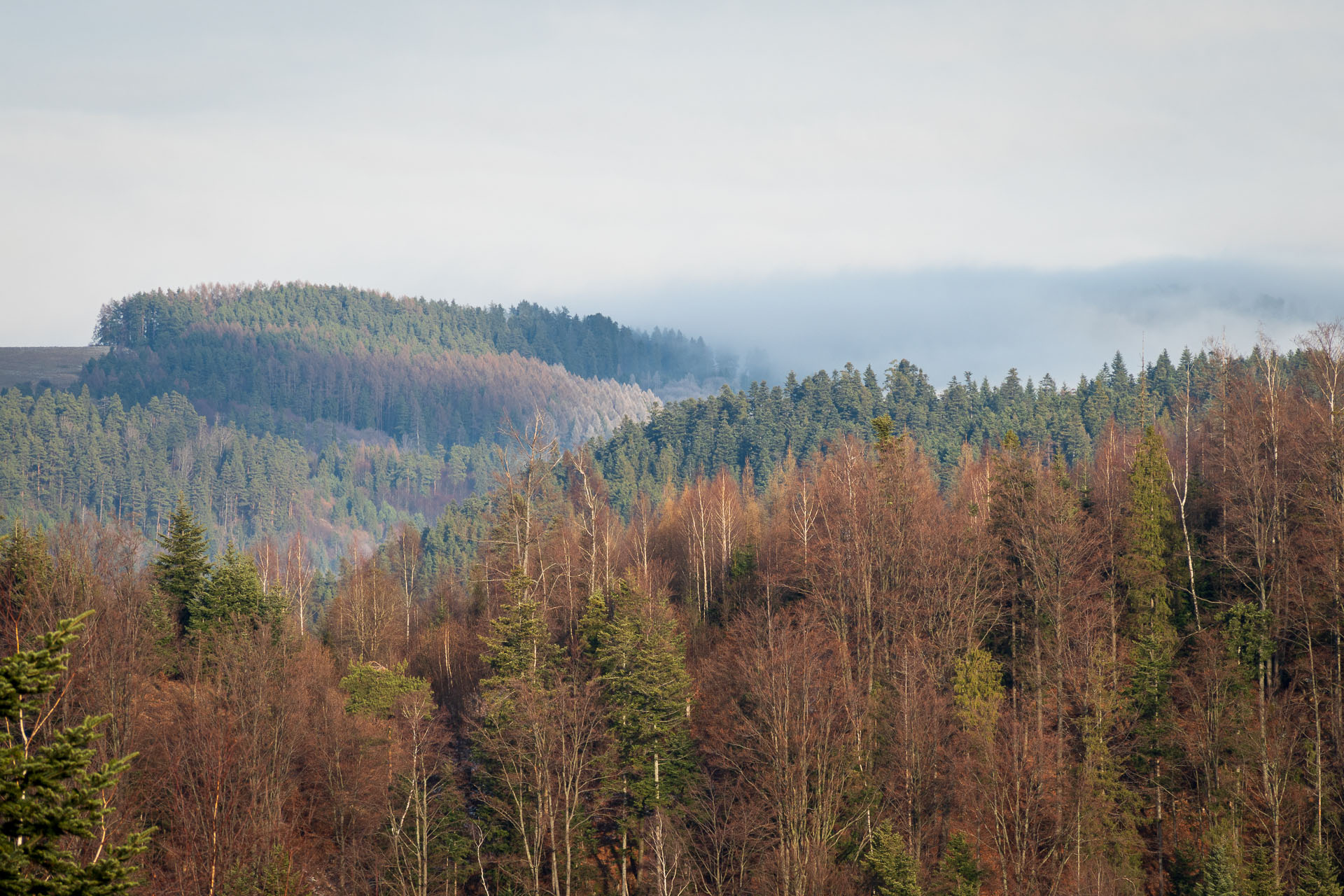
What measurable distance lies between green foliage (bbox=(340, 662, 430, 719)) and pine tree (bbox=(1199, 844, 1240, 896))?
3401 cm

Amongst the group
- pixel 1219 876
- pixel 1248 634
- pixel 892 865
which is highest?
pixel 1248 634

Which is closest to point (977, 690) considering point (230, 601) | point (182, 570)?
point (230, 601)

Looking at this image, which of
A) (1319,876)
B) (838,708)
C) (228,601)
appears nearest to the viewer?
(1319,876)

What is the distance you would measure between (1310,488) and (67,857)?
5251 cm

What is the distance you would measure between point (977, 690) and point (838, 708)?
629 cm

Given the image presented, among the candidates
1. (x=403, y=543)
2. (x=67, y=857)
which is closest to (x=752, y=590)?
(x=67, y=857)

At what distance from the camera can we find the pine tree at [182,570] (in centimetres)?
5859

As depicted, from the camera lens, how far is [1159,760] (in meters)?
45.8

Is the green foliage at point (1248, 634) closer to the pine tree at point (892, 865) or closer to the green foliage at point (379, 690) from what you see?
the pine tree at point (892, 865)

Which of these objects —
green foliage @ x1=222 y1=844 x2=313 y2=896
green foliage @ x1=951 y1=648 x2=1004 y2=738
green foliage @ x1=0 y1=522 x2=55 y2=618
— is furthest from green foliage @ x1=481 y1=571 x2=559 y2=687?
green foliage @ x1=0 y1=522 x2=55 y2=618

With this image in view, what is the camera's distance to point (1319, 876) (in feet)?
127

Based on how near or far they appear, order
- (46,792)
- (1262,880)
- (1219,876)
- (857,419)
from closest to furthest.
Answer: (46,792)
(1219,876)
(1262,880)
(857,419)

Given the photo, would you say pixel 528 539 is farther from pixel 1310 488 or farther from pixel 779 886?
pixel 1310 488

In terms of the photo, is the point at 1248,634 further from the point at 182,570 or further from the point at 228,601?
the point at 182,570
